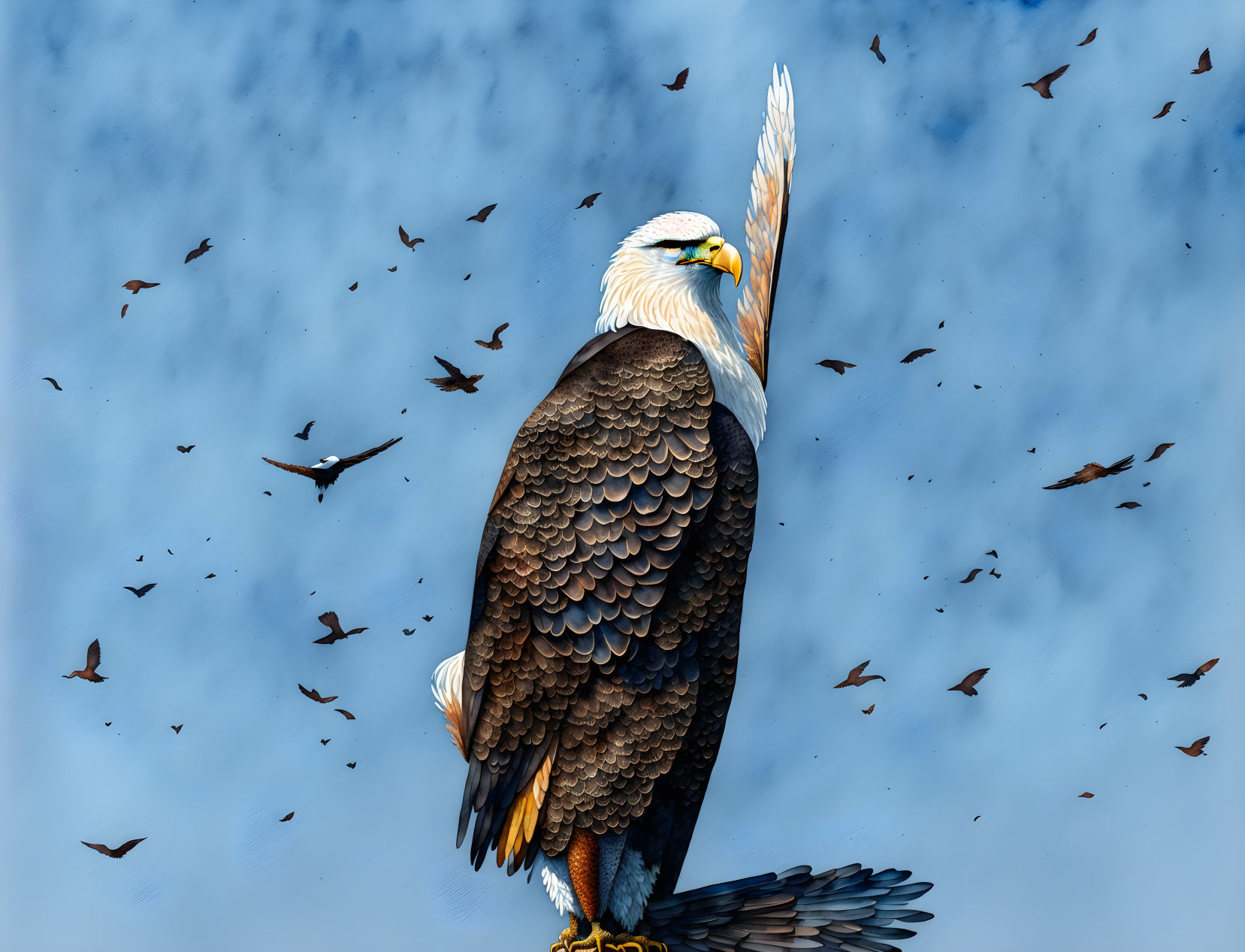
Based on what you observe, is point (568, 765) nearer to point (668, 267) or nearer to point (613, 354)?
point (613, 354)

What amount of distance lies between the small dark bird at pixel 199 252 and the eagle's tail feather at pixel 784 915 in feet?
5.93

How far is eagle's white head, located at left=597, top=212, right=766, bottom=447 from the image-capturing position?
2127mm

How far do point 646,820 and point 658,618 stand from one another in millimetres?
428

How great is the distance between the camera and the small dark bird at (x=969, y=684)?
2.43 meters

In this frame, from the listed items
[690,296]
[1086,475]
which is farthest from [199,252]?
[1086,475]

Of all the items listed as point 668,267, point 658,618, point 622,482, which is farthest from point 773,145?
point 658,618

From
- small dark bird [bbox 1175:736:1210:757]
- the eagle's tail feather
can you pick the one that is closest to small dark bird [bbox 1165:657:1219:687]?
small dark bird [bbox 1175:736:1210:757]

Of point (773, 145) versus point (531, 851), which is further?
point (773, 145)

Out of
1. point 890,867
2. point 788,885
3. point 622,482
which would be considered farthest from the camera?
point 890,867

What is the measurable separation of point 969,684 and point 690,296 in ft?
3.68

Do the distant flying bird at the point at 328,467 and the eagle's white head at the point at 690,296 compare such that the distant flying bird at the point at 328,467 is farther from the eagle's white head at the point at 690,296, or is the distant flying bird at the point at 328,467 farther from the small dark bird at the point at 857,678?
the small dark bird at the point at 857,678

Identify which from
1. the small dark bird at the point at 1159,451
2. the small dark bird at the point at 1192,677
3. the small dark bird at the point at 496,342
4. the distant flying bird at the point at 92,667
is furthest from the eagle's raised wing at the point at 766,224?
the distant flying bird at the point at 92,667

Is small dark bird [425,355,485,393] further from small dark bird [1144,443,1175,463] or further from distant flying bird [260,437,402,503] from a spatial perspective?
→ small dark bird [1144,443,1175,463]

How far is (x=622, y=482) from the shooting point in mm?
1972
